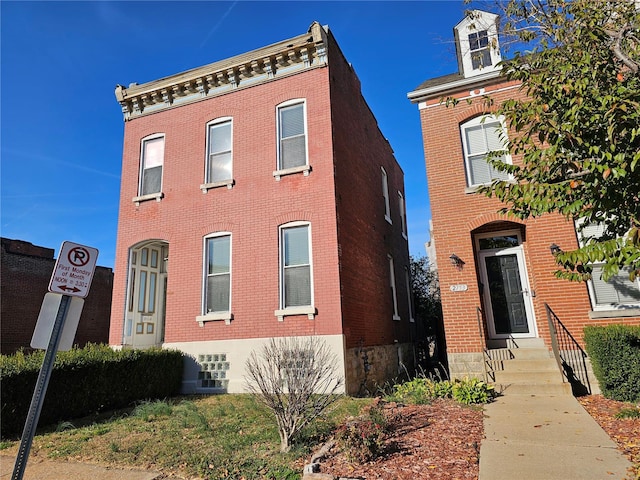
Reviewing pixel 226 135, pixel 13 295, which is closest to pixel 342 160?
pixel 226 135

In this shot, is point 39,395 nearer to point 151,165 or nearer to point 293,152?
point 293,152

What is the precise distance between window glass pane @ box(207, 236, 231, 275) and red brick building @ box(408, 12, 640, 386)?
18.2 ft

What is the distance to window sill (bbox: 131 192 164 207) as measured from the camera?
12.0 meters

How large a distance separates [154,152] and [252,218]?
457cm

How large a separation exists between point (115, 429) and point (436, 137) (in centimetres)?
950

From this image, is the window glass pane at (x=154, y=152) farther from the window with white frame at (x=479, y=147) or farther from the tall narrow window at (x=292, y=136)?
the window with white frame at (x=479, y=147)

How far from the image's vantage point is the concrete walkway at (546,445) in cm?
418

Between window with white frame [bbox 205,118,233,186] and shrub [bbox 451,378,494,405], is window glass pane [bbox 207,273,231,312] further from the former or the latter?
shrub [bbox 451,378,494,405]

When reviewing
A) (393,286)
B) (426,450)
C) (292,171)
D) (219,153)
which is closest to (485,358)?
(426,450)

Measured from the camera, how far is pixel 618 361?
7.07m

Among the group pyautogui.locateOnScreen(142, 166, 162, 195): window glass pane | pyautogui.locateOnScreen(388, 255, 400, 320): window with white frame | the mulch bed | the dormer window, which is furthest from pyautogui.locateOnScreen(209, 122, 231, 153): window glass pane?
the mulch bed

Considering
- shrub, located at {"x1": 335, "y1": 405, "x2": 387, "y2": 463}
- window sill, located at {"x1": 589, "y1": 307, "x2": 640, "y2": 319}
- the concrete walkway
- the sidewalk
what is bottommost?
the sidewalk

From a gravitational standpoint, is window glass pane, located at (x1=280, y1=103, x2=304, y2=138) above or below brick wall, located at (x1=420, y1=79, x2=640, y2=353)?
above

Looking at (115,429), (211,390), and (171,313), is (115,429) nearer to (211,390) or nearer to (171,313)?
(211,390)
